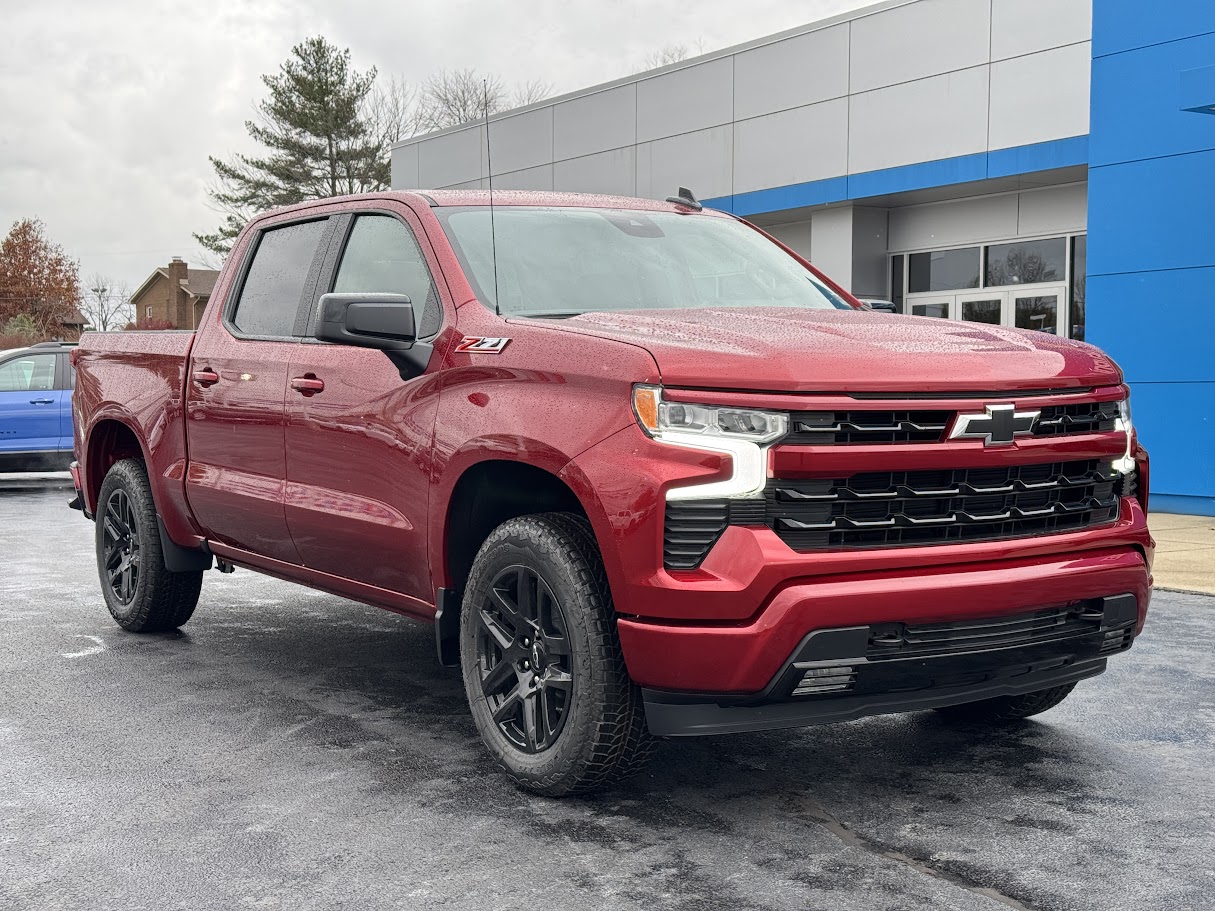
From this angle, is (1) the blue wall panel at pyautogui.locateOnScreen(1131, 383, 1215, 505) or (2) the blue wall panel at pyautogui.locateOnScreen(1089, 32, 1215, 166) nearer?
(2) the blue wall panel at pyautogui.locateOnScreen(1089, 32, 1215, 166)

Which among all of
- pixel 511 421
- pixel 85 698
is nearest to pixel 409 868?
pixel 511 421

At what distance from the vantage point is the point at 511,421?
4.38 m

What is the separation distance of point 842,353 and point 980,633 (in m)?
0.87

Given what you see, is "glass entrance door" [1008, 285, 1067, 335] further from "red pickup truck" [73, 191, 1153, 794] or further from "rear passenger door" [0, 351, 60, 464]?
"red pickup truck" [73, 191, 1153, 794]

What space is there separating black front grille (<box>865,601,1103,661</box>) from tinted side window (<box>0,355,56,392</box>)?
15545mm

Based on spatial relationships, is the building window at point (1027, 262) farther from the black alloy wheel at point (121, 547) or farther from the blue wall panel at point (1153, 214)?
the black alloy wheel at point (121, 547)

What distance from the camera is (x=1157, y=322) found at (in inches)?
594

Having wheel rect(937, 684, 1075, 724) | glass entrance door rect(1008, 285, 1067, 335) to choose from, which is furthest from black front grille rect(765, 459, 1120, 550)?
glass entrance door rect(1008, 285, 1067, 335)

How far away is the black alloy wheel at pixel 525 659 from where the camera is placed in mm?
4320

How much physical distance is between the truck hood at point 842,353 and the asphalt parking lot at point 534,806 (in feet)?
4.24

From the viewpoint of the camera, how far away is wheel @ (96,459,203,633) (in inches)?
274

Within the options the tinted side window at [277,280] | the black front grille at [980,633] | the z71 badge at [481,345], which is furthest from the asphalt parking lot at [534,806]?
the tinted side window at [277,280]

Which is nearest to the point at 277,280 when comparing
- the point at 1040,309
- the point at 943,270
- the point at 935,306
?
the point at 1040,309

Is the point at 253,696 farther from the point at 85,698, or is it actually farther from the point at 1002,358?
the point at 1002,358
